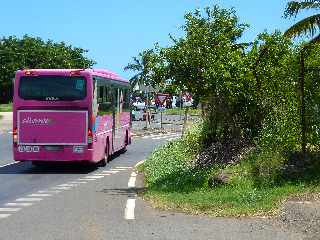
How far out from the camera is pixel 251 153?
15938 mm

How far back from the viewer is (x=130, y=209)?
41.1 feet

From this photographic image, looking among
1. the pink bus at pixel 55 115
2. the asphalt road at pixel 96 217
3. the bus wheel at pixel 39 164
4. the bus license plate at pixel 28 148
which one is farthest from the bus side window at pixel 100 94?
the asphalt road at pixel 96 217

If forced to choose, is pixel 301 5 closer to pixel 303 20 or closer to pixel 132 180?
pixel 303 20

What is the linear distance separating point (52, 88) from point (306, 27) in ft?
28.6

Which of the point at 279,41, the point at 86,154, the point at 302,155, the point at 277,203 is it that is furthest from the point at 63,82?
the point at 277,203

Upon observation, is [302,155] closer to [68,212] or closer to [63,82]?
[68,212]

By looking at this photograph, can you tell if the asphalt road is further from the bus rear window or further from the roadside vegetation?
the bus rear window

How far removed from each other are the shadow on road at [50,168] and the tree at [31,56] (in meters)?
62.3

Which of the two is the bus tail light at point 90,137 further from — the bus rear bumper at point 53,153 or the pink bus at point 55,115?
the bus rear bumper at point 53,153

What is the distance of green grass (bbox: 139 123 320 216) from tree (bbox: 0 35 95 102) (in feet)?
233

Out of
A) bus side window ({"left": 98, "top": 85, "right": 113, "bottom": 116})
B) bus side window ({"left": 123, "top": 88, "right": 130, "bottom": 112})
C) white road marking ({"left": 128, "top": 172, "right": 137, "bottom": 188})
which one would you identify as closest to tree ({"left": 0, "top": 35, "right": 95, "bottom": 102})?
bus side window ({"left": 123, "top": 88, "right": 130, "bottom": 112})

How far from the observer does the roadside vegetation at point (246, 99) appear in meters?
14.5

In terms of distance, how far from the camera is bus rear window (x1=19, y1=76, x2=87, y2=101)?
21094 mm

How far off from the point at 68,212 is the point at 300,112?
6.04 m
